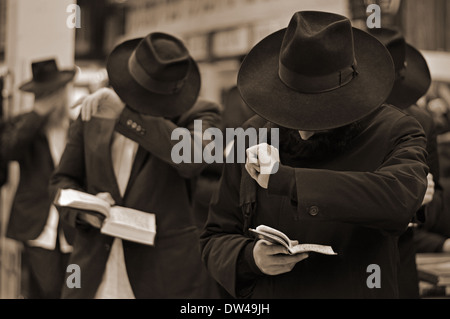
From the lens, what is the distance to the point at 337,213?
1.61 metres

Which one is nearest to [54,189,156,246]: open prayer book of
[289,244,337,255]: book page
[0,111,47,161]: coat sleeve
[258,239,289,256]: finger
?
[258,239,289,256]: finger

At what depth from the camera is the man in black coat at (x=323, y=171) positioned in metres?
1.62

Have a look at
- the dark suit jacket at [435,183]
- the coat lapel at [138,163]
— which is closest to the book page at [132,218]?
the coat lapel at [138,163]

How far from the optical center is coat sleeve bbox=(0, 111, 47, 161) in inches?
152

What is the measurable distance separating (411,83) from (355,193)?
122 centimetres

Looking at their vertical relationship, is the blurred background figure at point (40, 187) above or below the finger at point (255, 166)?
below

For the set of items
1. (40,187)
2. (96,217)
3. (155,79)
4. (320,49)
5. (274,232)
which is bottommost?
(40,187)

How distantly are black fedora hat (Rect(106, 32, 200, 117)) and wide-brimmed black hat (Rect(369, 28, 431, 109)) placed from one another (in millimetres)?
856

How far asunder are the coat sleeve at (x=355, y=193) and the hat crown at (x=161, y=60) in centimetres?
128

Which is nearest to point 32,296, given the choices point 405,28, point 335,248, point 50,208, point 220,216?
point 50,208

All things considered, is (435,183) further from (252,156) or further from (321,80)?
(252,156)

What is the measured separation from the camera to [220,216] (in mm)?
2035

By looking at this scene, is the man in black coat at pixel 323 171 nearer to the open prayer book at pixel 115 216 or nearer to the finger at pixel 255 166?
the finger at pixel 255 166

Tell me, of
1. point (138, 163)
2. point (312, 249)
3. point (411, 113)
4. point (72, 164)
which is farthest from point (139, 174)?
point (312, 249)
